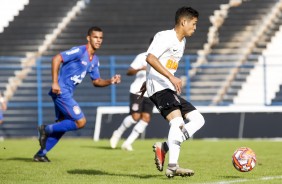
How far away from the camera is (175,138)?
8523 mm

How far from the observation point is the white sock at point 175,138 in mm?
8453

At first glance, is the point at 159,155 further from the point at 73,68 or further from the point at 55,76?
the point at 73,68

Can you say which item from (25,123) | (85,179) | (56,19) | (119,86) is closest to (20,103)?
(25,123)

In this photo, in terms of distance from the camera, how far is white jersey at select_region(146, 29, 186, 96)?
8555mm

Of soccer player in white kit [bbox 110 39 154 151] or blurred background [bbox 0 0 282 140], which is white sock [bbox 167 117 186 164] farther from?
blurred background [bbox 0 0 282 140]

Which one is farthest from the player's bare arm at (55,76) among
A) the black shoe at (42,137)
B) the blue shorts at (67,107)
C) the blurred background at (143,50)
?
the blurred background at (143,50)

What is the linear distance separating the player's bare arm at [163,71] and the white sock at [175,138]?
0.55 metres

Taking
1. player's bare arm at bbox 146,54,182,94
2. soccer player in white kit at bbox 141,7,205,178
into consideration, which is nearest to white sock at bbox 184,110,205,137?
soccer player in white kit at bbox 141,7,205,178

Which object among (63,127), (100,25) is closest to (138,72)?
(63,127)

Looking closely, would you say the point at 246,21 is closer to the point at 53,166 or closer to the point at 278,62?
the point at 278,62

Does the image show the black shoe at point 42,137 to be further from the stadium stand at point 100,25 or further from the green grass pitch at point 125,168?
the stadium stand at point 100,25

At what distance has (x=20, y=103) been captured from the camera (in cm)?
2322

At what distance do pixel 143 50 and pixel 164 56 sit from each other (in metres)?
16.8

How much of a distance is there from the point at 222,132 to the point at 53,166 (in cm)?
983
